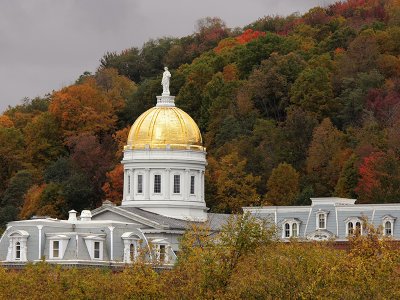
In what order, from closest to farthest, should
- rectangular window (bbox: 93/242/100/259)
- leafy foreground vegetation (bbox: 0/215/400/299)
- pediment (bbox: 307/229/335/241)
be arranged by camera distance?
leafy foreground vegetation (bbox: 0/215/400/299), rectangular window (bbox: 93/242/100/259), pediment (bbox: 307/229/335/241)

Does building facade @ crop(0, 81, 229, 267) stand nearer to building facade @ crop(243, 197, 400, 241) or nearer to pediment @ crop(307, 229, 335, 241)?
building facade @ crop(243, 197, 400, 241)

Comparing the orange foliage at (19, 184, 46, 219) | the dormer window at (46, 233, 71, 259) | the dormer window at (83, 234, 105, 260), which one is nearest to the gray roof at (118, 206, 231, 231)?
the dormer window at (83, 234, 105, 260)

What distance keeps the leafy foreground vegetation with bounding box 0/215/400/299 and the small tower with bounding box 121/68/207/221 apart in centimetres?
5541

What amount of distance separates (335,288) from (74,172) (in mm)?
105658

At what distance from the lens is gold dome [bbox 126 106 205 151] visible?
548ft

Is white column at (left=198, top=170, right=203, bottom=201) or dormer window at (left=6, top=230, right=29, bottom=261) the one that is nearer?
dormer window at (left=6, top=230, right=29, bottom=261)

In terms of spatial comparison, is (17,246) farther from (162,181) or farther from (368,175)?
(368,175)

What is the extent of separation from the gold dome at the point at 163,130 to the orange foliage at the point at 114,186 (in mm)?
22616

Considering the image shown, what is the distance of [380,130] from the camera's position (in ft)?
616

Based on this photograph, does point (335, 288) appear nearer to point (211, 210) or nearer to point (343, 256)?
point (343, 256)

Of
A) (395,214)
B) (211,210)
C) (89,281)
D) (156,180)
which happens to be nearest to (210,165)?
(211,210)

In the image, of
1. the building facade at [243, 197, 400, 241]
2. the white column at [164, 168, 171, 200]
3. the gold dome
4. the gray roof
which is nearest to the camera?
the building facade at [243, 197, 400, 241]

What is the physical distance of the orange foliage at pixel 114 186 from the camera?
626 ft

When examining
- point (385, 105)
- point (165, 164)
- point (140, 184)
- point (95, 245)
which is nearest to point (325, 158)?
point (385, 105)
